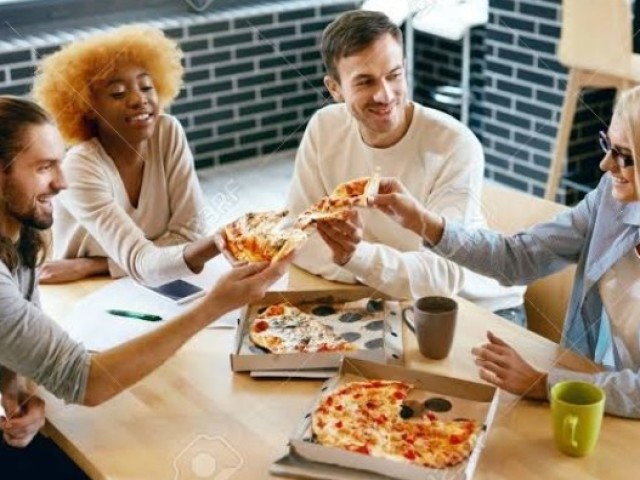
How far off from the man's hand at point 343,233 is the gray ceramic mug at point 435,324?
25 cm

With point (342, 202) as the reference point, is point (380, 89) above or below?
above

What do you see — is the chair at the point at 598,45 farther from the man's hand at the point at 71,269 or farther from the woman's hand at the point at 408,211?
the man's hand at the point at 71,269

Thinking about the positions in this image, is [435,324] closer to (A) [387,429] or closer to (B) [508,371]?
(B) [508,371]

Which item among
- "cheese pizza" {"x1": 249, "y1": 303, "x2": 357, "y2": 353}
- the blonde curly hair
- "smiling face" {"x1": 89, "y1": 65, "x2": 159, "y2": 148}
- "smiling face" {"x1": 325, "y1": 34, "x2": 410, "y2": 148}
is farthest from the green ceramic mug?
the blonde curly hair

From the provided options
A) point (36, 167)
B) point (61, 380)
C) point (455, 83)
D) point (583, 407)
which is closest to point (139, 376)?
point (61, 380)

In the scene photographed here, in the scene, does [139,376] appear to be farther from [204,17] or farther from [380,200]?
[204,17]

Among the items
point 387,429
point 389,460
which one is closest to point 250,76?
point 387,429

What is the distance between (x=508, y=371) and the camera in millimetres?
1690

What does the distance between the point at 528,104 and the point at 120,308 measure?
2.71 metres

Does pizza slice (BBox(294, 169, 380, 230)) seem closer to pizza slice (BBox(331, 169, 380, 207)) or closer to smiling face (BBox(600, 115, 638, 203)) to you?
pizza slice (BBox(331, 169, 380, 207))

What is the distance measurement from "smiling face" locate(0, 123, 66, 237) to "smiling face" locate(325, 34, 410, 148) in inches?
28.6

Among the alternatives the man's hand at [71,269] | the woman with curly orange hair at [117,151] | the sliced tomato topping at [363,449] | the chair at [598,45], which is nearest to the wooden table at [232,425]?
the sliced tomato topping at [363,449]

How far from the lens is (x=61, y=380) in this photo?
1672 millimetres

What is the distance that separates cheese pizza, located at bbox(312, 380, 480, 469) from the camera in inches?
58.9
